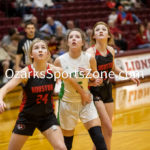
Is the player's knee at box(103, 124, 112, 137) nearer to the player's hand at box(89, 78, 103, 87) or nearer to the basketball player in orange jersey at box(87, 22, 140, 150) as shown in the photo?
the basketball player in orange jersey at box(87, 22, 140, 150)

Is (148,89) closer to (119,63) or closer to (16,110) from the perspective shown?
(119,63)

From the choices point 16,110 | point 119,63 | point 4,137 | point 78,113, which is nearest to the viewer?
point 78,113

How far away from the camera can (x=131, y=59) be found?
1218cm

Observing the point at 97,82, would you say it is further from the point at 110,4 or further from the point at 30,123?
the point at 110,4

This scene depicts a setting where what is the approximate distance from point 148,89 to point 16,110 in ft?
13.0

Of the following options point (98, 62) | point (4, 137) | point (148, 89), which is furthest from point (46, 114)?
point (148, 89)

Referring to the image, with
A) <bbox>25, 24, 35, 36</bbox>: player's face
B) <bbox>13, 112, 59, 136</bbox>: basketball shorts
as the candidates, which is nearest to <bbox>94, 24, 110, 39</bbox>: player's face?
<bbox>13, 112, 59, 136</bbox>: basketball shorts

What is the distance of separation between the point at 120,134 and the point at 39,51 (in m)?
2.88

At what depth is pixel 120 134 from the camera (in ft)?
22.4

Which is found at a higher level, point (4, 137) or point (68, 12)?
point (68, 12)

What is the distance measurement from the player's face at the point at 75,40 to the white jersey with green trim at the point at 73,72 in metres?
0.16

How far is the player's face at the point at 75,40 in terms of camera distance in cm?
488

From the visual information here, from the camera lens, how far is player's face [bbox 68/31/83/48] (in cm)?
488

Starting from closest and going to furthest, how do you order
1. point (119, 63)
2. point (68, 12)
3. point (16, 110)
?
1. point (16, 110)
2. point (119, 63)
3. point (68, 12)
